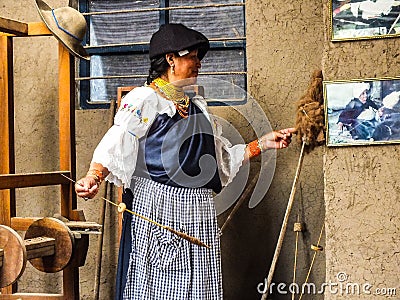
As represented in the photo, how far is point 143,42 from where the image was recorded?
400 cm

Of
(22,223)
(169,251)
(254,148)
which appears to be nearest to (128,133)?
(169,251)

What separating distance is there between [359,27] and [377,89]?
253 mm

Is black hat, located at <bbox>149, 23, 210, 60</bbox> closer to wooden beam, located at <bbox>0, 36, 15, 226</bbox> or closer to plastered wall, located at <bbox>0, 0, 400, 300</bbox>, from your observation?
plastered wall, located at <bbox>0, 0, 400, 300</bbox>

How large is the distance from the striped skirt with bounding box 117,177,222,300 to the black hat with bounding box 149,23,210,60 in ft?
1.78

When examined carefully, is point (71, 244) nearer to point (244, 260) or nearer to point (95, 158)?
point (95, 158)

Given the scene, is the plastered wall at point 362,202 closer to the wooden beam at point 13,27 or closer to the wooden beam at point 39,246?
the wooden beam at point 39,246

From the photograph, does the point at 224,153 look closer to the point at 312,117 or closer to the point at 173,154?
the point at 173,154

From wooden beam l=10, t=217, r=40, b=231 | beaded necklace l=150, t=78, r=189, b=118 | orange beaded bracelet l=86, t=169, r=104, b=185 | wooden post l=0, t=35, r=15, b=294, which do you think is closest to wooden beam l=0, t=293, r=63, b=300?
wooden post l=0, t=35, r=15, b=294

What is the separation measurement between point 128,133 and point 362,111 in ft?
3.02

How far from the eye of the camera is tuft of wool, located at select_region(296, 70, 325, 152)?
10.0 ft

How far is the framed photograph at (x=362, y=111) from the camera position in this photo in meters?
2.92

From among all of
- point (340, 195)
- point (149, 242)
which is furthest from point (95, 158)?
point (340, 195)

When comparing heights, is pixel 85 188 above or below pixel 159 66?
below

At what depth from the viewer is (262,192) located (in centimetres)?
374
